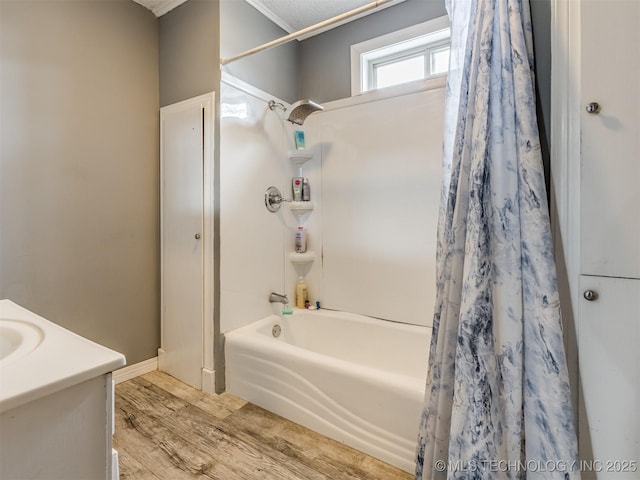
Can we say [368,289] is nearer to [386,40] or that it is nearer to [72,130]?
[386,40]

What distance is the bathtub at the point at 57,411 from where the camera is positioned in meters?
0.52

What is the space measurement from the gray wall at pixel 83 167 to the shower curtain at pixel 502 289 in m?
1.92

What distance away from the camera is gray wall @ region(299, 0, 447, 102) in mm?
1951

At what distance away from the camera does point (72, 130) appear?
1.72 meters

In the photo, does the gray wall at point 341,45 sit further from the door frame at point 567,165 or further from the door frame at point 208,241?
the door frame at point 567,165

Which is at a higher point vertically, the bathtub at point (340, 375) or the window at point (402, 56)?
the window at point (402, 56)

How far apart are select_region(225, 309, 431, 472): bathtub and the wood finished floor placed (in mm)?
71

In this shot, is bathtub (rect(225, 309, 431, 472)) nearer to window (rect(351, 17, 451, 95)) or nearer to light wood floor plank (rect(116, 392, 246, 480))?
light wood floor plank (rect(116, 392, 246, 480))

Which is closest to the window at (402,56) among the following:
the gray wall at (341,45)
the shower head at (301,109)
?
the gray wall at (341,45)

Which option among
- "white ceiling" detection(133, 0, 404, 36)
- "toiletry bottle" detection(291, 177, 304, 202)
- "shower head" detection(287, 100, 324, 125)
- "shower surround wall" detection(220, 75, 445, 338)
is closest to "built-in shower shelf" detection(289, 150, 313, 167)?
"shower surround wall" detection(220, 75, 445, 338)

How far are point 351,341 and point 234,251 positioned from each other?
972 mm

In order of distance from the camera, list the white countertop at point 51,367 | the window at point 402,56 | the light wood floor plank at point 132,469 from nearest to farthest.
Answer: the white countertop at point 51,367, the light wood floor plank at point 132,469, the window at point 402,56

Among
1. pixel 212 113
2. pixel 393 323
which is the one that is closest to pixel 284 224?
pixel 212 113

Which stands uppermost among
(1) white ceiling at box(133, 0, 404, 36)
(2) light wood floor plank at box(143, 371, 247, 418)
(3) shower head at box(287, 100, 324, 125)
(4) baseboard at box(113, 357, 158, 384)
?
(1) white ceiling at box(133, 0, 404, 36)
